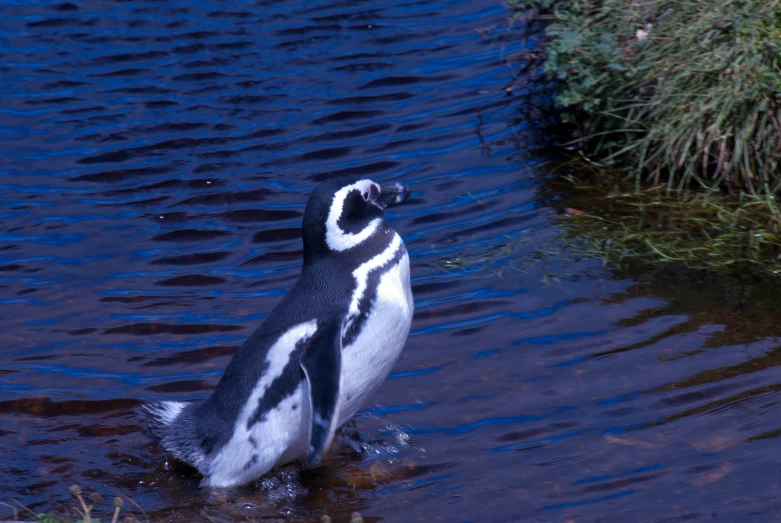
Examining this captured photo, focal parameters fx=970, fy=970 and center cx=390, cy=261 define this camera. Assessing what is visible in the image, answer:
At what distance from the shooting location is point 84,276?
4875mm

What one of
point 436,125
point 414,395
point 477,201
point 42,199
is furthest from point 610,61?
point 42,199

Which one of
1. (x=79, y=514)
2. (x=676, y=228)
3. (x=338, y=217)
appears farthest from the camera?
(x=676, y=228)

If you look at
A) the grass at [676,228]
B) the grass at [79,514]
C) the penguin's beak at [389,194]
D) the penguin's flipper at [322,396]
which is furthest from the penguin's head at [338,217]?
the grass at [676,228]

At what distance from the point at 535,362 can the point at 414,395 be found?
0.51 m

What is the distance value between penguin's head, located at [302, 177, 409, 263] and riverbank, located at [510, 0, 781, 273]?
1550mm

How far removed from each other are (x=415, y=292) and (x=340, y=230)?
123 centimetres

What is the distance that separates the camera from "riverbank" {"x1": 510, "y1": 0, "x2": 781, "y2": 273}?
4570 mm

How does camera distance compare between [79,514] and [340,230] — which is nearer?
[79,514]

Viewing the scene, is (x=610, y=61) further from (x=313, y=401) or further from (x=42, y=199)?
(x=42, y=199)

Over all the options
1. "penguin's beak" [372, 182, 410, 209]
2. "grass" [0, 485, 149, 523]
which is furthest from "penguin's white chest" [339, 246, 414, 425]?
"grass" [0, 485, 149, 523]

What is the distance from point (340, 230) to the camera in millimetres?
3363

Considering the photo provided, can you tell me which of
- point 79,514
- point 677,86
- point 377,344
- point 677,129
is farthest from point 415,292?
point 79,514

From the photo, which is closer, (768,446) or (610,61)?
(768,446)

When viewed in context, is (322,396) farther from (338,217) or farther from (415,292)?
(415,292)
